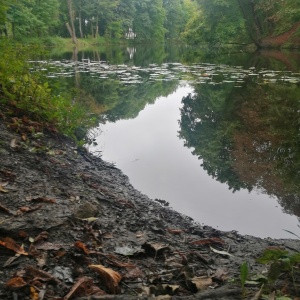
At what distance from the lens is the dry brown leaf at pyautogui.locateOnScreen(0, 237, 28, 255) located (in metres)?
1.98

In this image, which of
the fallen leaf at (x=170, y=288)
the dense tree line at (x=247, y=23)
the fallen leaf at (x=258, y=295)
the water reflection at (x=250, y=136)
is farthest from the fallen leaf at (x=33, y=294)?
the dense tree line at (x=247, y=23)

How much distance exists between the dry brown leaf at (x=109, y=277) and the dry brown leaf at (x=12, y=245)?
41 cm

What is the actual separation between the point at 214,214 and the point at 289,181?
4.37ft

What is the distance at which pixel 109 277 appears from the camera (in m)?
1.88

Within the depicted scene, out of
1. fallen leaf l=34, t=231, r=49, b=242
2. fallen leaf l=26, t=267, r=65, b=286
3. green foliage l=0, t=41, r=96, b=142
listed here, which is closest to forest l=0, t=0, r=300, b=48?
green foliage l=0, t=41, r=96, b=142

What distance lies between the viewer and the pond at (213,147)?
158 inches

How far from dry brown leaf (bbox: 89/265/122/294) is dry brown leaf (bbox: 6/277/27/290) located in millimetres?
405

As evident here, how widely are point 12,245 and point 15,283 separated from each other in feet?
1.27

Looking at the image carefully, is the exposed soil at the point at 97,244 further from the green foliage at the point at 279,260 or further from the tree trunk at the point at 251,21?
the tree trunk at the point at 251,21

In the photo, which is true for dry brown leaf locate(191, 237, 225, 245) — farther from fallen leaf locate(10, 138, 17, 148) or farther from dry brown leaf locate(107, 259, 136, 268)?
fallen leaf locate(10, 138, 17, 148)

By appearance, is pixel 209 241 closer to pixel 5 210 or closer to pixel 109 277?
pixel 109 277

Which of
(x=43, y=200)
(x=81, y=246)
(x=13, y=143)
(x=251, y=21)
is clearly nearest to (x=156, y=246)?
(x=81, y=246)

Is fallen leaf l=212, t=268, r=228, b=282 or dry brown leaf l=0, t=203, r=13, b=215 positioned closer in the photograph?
fallen leaf l=212, t=268, r=228, b=282

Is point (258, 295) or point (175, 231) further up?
point (258, 295)
